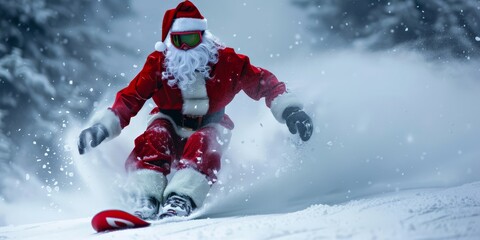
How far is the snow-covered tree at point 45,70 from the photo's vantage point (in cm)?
342

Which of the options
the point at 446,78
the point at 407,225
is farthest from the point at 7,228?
the point at 446,78

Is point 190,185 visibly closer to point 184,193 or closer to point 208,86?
point 184,193

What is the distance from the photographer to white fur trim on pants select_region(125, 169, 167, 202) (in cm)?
188

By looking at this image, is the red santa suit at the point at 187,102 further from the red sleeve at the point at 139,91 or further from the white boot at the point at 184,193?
the white boot at the point at 184,193

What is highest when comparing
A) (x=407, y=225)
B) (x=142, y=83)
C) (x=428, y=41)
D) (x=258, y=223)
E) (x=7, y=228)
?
(x=428, y=41)

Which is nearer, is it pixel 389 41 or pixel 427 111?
pixel 427 111

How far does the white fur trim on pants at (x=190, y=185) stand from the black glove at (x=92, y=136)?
38 cm

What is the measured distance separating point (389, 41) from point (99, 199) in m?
2.29

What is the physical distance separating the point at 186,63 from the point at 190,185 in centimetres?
60

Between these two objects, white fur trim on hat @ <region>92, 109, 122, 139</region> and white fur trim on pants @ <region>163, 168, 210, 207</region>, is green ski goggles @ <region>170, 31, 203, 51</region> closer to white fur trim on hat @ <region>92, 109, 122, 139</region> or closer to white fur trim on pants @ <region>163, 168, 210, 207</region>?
white fur trim on hat @ <region>92, 109, 122, 139</region>

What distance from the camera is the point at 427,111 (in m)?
2.99

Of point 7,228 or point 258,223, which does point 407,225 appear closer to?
point 258,223

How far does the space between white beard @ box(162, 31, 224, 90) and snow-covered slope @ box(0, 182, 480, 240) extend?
78 centimetres

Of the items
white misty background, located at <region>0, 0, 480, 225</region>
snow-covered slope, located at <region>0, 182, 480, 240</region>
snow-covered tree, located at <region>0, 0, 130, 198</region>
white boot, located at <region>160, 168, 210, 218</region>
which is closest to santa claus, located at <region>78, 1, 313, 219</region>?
white boot, located at <region>160, 168, 210, 218</region>
